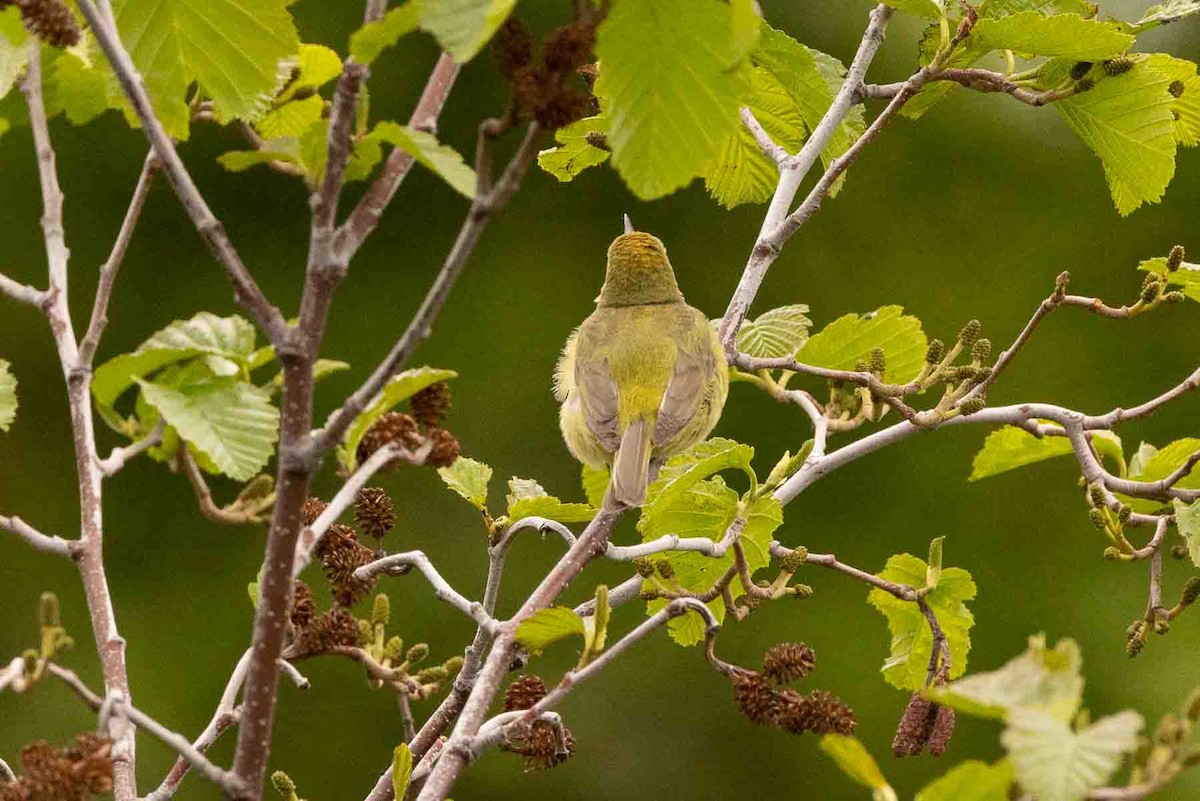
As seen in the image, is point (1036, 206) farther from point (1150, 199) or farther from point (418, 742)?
point (418, 742)

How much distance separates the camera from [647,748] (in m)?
7.50

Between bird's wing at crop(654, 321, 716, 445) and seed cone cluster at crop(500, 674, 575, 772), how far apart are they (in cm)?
142

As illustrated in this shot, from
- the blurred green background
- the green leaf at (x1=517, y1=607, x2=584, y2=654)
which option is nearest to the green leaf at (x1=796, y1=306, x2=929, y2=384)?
the green leaf at (x1=517, y1=607, x2=584, y2=654)

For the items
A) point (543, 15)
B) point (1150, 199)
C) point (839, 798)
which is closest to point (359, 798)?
point (839, 798)

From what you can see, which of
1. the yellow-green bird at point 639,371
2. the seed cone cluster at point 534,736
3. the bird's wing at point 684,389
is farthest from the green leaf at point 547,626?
the bird's wing at point 684,389

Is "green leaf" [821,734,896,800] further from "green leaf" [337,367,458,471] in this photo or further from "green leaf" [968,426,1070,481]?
"green leaf" [968,426,1070,481]

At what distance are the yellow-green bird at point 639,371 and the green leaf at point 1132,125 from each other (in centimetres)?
104

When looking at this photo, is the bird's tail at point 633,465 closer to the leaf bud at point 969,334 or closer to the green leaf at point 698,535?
the green leaf at point 698,535

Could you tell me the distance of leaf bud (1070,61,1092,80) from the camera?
226cm

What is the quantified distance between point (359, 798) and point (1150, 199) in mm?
5782

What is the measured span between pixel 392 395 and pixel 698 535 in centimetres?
85

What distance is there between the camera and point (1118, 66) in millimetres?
2250

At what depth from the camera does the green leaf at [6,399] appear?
1.81 m

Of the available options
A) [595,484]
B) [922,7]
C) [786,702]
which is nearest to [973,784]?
[786,702]
